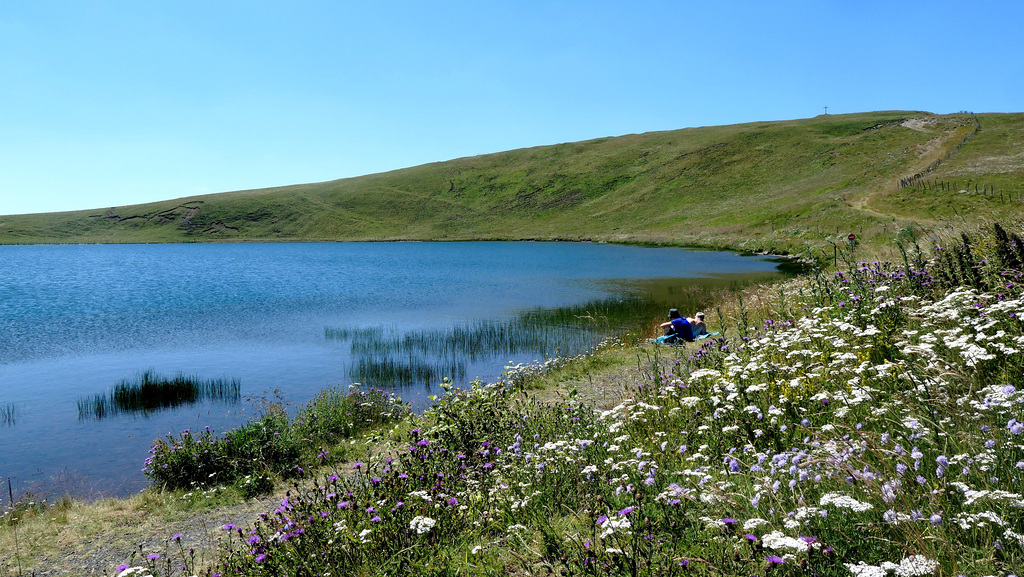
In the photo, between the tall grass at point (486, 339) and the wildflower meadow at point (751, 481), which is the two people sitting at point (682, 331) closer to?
the tall grass at point (486, 339)

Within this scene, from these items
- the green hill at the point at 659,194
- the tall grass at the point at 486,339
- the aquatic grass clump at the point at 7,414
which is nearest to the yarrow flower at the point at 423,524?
the tall grass at the point at 486,339

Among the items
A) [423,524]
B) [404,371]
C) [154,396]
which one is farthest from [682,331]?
[154,396]

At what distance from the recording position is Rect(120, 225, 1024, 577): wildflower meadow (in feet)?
9.34

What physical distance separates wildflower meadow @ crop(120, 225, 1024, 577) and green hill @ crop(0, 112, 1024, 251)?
4193 cm

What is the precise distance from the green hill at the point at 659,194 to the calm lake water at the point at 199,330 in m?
22.4

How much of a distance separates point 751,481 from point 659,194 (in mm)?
115923

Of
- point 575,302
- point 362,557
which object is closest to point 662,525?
point 362,557

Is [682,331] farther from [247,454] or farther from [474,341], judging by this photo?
[247,454]

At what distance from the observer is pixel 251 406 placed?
13125 millimetres

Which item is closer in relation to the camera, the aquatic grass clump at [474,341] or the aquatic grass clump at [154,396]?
the aquatic grass clump at [154,396]

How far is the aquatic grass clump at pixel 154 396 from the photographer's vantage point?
13203mm

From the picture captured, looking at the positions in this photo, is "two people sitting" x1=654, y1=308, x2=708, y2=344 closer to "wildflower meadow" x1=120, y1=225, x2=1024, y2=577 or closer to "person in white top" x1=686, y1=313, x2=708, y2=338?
"person in white top" x1=686, y1=313, x2=708, y2=338

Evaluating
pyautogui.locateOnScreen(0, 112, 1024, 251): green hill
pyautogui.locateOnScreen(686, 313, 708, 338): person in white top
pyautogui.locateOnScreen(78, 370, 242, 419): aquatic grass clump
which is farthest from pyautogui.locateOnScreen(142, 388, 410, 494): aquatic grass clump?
pyautogui.locateOnScreen(0, 112, 1024, 251): green hill

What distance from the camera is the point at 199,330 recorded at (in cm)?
2334
